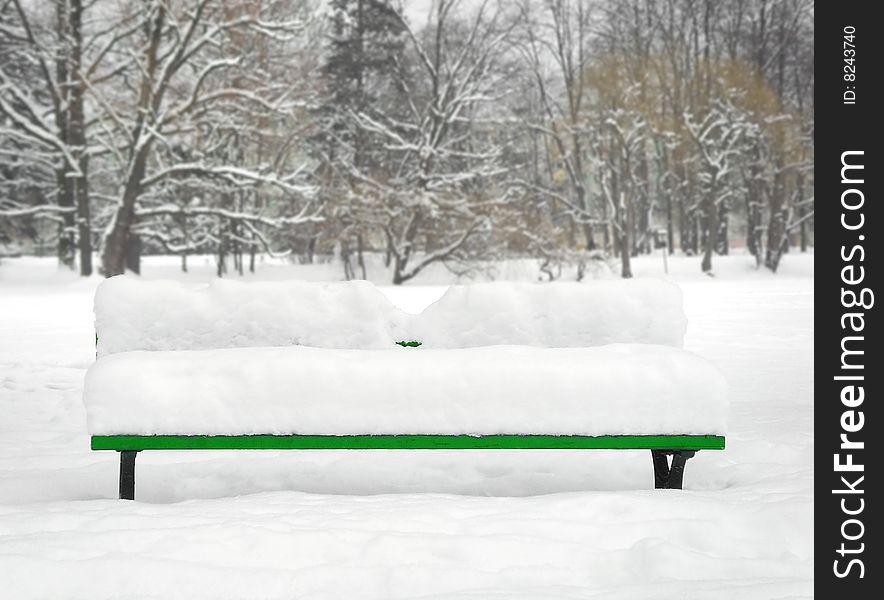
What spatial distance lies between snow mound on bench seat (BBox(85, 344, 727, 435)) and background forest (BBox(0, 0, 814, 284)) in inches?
768

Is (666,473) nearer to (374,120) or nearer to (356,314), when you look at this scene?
Result: (356,314)

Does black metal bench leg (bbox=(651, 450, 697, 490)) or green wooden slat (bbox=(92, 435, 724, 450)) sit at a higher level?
green wooden slat (bbox=(92, 435, 724, 450))

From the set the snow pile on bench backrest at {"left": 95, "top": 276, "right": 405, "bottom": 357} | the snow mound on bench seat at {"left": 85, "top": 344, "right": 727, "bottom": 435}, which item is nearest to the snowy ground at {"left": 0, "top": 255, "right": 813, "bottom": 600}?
the snow mound on bench seat at {"left": 85, "top": 344, "right": 727, "bottom": 435}

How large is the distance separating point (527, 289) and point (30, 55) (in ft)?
78.9

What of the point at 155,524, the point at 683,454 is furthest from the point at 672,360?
the point at 155,524

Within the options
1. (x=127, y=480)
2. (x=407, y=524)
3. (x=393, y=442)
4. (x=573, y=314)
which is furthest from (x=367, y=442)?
(x=573, y=314)

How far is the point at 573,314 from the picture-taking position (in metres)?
4.50

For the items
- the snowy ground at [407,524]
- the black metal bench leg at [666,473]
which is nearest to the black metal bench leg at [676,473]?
the black metal bench leg at [666,473]
